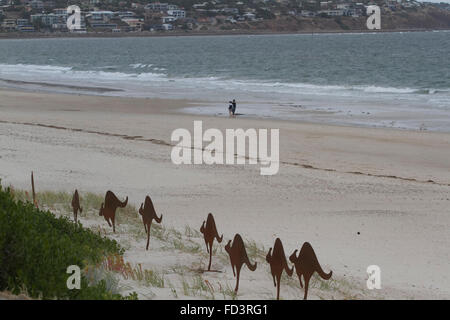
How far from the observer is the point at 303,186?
1285 centimetres

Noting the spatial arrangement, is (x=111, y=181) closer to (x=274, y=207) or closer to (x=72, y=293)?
(x=274, y=207)

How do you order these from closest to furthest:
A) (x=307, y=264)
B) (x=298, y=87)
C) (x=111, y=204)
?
(x=307, y=264), (x=111, y=204), (x=298, y=87)

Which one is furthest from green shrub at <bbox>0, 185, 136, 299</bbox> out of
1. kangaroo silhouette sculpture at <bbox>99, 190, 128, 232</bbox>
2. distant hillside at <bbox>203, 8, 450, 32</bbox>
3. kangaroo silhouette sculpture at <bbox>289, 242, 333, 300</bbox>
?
distant hillside at <bbox>203, 8, 450, 32</bbox>

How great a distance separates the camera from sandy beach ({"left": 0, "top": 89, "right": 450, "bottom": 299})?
27.6ft

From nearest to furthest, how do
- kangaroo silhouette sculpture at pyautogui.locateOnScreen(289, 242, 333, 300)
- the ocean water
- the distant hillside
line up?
1. kangaroo silhouette sculpture at pyautogui.locateOnScreen(289, 242, 333, 300)
2. the ocean water
3. the distant hillside

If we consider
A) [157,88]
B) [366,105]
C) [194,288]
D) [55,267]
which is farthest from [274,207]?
[157,88]

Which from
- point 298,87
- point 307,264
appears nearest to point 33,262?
point 307,264

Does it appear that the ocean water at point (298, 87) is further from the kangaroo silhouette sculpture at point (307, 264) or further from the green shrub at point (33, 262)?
the green shrub at point (33, 262)

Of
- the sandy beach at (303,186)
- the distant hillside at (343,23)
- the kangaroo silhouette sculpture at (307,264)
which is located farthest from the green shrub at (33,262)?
the distant hillside at (343,23)

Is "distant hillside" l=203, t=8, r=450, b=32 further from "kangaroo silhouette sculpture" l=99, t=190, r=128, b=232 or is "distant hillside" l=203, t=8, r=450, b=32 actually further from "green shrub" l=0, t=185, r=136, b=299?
"green shrub" l=0, t=185, r=136, b=299

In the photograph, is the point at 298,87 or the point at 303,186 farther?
the point at 298,87

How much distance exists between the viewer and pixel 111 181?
12898mm

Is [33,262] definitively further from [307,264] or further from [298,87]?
[298,87]

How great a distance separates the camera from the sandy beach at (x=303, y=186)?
A: 27.6ft
